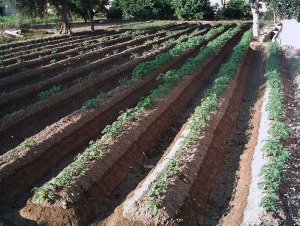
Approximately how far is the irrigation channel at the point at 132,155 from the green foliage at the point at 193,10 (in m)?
30.3

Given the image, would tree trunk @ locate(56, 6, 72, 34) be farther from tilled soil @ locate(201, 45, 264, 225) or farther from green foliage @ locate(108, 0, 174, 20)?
tilled soil @ locate(201, 45, 264, 225)

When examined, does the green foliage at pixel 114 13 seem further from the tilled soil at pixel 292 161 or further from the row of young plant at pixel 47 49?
the tilled soil at pixel 292 161

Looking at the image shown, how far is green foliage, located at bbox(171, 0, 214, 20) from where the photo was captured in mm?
43438

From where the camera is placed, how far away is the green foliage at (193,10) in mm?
43438

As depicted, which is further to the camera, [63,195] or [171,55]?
[171,55]

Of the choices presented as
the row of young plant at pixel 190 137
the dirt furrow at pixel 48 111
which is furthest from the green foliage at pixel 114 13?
the row of young plant at pixel 190 137

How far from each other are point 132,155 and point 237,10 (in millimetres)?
38759

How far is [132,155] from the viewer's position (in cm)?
903

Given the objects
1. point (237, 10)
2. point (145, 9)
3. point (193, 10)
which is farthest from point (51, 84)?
point (237, 10)

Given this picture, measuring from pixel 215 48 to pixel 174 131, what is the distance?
1083 cm

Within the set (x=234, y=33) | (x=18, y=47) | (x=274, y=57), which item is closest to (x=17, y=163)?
(x=274, y=57)

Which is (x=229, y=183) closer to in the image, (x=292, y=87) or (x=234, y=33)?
(x=292, y=87)

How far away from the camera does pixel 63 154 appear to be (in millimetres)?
9258

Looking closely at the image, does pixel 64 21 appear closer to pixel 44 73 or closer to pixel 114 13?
pixel 44 73
